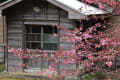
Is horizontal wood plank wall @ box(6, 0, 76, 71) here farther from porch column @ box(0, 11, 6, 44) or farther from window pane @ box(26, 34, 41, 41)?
porch column @ box(0, 11, 6, 44)

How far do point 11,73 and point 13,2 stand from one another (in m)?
3.11

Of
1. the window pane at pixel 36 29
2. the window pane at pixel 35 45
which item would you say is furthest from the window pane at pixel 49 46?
the window pane at pixel 36 29

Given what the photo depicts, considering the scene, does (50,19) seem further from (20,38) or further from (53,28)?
(20,38)

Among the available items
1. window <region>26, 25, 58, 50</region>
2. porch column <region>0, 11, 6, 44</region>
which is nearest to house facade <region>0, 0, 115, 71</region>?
window <region>26, 25, 58, 50</region>

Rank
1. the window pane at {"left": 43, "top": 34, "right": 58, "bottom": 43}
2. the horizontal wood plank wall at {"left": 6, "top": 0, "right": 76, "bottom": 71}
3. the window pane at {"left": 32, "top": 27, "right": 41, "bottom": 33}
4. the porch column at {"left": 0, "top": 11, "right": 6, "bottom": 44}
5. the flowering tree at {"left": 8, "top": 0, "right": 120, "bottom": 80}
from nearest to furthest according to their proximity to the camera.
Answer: the flowering tree at {"left": 8, "top": 0, "right": 120, "bottom": 80}
the horizontal wood plank wall at {"left": 6, "top": 0, "right": 76, "bottom": 71}
the window pane at {"left": 43, "top": 34, "right": 58, "bottom": 43}
the window pane at {"left": 32, "top": 27, "right": 41, "bottom": 33}
the porch column at {"left": 0, "top": 11, "right": 6, "bottom": 44}

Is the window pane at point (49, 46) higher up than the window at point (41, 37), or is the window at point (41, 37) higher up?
the window at point (41, 37)

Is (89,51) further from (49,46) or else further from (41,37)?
(41,37)

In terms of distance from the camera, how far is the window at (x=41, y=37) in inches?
419

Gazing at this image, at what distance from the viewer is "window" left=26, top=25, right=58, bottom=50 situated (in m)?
10.6

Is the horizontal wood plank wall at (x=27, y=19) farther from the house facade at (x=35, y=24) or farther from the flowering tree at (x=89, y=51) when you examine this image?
the flowering tree at (x=89, y=51)

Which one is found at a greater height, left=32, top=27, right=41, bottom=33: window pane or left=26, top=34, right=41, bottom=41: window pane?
left=32, top=27, right=41, bottom=33: window pane

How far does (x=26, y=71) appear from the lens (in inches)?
432

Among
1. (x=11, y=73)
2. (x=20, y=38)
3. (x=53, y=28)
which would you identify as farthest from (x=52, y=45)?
(x=11, y=73)

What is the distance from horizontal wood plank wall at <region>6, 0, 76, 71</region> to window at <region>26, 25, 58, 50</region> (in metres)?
0.28
